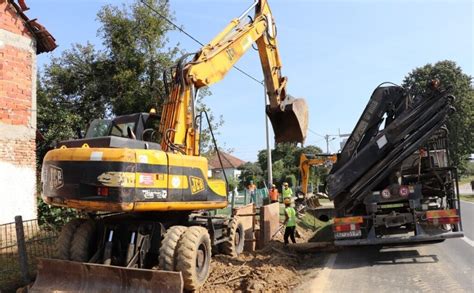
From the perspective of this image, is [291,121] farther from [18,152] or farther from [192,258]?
[18,152]

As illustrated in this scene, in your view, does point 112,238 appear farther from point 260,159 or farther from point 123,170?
point 260,159

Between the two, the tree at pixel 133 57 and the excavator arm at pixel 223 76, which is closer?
the excavator arm at pixel 223 76

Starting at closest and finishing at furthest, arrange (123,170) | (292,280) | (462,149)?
(123,170)
(292,280)
(462,149)

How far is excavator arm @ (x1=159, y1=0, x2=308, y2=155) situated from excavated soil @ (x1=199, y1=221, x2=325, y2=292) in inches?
88.6

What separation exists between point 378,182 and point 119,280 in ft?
18.0

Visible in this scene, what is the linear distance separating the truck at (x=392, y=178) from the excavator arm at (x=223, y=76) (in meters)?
2.01

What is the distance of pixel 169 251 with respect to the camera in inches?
261

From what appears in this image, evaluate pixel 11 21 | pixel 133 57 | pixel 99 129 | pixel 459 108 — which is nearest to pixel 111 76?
pixel 133 57

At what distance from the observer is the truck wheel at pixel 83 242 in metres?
7.17

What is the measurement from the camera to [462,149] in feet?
142

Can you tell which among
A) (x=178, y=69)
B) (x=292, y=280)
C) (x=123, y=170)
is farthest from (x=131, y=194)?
(x=292, y=280)

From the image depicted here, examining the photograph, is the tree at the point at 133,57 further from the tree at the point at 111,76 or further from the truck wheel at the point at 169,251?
the truck wheel at the point at 169,251

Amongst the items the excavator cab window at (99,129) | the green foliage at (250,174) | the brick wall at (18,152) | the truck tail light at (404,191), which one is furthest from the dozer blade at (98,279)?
the green foliage at (250,174)

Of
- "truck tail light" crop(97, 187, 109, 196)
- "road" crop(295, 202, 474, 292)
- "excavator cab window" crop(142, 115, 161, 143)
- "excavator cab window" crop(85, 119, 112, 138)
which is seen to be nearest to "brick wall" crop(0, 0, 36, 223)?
"excavator cab window" crop(85, 119, 112, 138)
